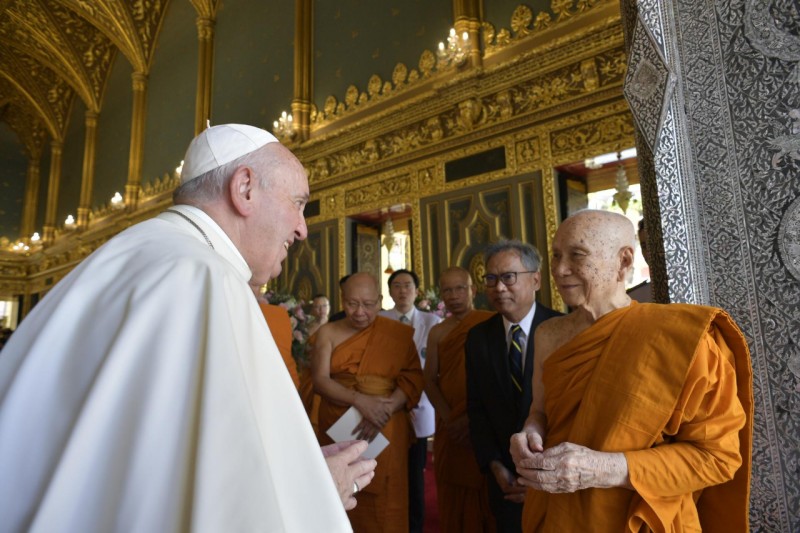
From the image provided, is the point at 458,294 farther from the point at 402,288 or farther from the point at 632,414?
the point at 632,414

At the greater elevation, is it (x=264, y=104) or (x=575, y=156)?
(x=264, y=104)

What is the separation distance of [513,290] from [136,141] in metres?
13.4

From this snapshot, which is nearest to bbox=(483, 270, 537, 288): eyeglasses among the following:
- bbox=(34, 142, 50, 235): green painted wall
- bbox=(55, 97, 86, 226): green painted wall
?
bbox=(55, 97, 86, 226): green painted wall

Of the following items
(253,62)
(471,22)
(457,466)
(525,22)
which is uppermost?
(253,62)

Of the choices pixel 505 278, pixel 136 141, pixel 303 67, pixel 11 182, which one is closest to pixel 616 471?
pixel 505 278

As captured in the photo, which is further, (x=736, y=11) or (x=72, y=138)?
(x=72, y=138)

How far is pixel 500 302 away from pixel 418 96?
16.3 ft

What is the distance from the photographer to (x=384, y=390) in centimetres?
334

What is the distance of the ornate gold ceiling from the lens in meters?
13.4

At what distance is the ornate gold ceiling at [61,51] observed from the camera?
13406 millimetres

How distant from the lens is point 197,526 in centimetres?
67

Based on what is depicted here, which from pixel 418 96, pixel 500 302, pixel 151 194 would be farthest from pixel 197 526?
pixel 151 194

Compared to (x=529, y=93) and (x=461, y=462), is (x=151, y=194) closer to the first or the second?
(x=529, y=93)

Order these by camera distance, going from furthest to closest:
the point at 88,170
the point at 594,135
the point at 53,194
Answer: the point at 53,194 < the point at 88,170 < the point at 594,135
